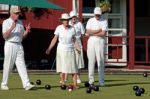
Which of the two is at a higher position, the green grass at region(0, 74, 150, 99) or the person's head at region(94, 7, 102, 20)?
the person's head at region(94, 7, 102, 20)

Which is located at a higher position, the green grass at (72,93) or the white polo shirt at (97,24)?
the white polo shirt at (97,24)

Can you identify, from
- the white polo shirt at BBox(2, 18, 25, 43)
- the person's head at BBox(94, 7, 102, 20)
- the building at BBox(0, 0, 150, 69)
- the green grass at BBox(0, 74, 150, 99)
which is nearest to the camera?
the green grass at BBox(0, 74, 150, 99)

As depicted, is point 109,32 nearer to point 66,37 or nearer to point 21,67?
point 66,37

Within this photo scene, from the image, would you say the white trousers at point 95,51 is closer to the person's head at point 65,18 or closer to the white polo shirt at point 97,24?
the white polo shirt at point 97,24

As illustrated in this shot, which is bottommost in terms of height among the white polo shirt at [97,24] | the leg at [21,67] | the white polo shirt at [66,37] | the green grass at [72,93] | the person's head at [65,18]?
the green grass at [72,93]

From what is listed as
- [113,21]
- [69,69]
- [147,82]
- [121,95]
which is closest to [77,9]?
[113,21]

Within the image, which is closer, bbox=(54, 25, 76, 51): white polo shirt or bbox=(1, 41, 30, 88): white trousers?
bbox=(1, 41, 30, 88): white trousers

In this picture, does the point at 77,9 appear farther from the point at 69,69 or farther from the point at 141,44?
the point at 69,69

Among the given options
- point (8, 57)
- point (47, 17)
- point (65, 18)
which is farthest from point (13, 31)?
point (47, 17)

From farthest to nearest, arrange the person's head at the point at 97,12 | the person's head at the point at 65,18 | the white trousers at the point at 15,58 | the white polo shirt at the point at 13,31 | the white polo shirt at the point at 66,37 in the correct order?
the person's head at the point at 97,12
the white polo shirt at the point at 66,37
the person's head at the point at 65,18
the white trousers at the point at 15,58
the white polo shirt at the point at 13,31

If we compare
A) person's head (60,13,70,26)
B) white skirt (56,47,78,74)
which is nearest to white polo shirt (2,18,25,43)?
person's head (60,13,70,26)

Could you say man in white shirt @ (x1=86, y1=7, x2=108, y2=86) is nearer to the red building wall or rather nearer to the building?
the building

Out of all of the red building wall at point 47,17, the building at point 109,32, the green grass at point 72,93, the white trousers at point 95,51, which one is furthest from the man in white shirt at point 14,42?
the red building wall at point 47,17

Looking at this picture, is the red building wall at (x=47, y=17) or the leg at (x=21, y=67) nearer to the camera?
the leg at (x=21, y=67)
